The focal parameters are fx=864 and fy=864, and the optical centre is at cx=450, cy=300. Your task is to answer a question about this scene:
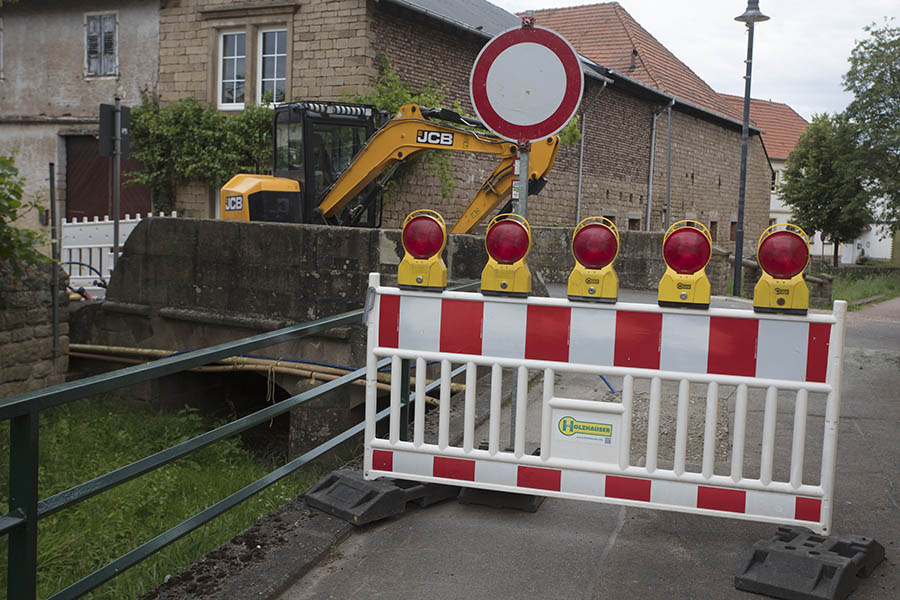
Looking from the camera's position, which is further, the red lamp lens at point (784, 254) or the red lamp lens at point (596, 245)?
the red lamp lens at point (596, 245)

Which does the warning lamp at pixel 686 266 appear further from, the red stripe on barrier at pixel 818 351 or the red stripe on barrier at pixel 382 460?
the red stripe on barrier at pixel 382 460

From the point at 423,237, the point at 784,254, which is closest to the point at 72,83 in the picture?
the point at 423,237

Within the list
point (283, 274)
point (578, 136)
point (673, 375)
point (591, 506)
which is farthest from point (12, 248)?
point (578, 136)

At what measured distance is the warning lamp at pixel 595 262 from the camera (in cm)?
358

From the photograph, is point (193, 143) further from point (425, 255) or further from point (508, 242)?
point (508, 242)

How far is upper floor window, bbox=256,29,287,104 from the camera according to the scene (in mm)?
17969

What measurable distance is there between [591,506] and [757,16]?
1800cm

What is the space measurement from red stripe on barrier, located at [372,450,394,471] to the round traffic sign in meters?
1.75

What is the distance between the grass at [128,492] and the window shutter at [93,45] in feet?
40.1

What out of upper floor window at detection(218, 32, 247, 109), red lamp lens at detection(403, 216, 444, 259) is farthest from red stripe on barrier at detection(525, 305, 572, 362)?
upper floor window at detection(218, 32, 247, 109)

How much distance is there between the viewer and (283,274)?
916cm

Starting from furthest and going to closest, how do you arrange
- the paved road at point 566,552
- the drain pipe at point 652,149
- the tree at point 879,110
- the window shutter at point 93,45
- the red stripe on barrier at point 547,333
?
the tree at point 879,110, the drain pipe at point 652,149, the window shutter at point 93,45, the red stripe on barrier at point 547,333, the paved road at point 566,552

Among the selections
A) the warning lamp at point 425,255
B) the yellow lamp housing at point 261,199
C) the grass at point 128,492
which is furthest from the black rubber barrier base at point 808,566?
the yellow lamp housing at point 261,199

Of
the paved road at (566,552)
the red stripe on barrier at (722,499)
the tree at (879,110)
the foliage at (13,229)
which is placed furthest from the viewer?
the tree at (879,110)
